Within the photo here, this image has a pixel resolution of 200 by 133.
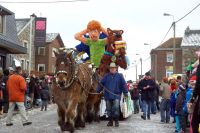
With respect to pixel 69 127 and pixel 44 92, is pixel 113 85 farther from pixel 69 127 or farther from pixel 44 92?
pixel 44 92

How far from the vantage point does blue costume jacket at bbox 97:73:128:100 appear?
13852mm

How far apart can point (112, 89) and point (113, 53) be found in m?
1.83

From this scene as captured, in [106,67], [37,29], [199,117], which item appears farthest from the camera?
[37,29]

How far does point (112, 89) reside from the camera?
13.8 metres

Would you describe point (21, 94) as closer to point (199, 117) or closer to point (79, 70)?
point (79, 70)

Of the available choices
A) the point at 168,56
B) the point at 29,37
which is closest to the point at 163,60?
the point at 168,56

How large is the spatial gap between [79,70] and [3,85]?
658cm

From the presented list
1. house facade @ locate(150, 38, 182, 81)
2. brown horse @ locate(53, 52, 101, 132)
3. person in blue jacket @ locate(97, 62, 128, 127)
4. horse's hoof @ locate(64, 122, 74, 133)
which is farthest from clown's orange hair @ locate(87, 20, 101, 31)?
house facade @ locate(150, 38, 182, 81)

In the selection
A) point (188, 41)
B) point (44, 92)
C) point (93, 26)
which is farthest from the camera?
point (188, 41)

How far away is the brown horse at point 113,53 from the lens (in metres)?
15.2

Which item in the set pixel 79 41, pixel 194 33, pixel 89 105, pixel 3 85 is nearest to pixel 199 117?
pixel 89 105

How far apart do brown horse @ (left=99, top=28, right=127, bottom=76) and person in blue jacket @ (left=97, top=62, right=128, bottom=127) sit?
48.2 inches

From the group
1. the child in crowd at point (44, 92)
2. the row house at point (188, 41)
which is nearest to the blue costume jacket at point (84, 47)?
the child in crowd at point (44, 92)

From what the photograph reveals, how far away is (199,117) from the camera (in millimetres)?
8477
